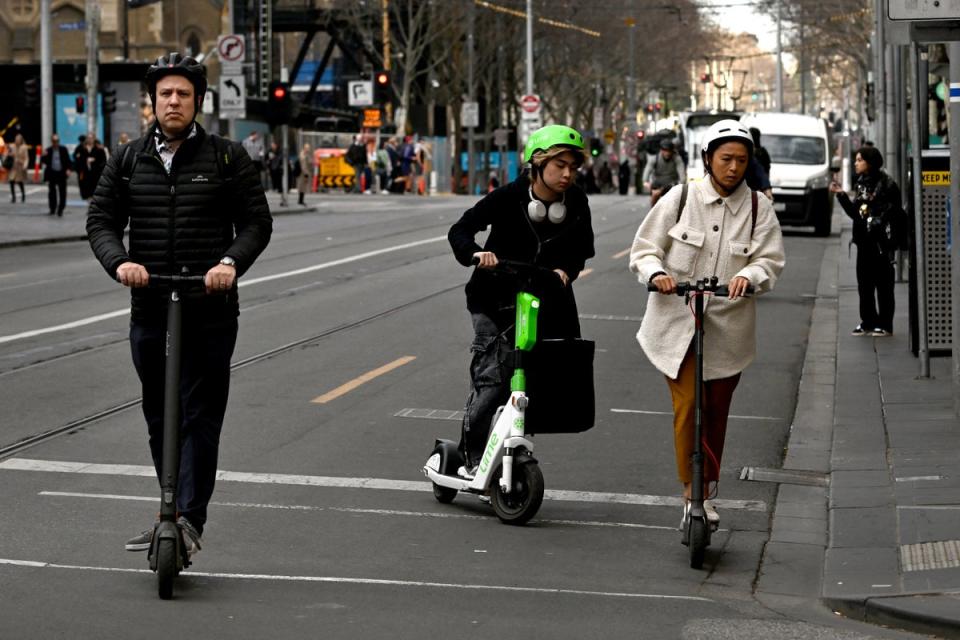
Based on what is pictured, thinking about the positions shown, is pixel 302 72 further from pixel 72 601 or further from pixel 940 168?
pixel 72 601

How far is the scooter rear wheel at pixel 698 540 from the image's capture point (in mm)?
7270

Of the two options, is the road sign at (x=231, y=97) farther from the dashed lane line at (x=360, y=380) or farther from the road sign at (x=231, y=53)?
the dashed lane line at (x=360, y=380)

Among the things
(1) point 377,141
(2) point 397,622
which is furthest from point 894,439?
(1) point 377,141

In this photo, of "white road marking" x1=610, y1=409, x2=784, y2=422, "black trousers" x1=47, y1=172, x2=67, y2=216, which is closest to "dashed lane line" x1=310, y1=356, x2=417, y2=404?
"white road marking" x1=610, y1=409, x2=784, y2=422

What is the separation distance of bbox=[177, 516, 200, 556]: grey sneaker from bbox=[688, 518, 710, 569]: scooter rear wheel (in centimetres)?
197

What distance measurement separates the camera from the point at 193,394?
686 centimetres

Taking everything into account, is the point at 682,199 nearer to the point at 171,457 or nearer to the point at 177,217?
the point at 177,217

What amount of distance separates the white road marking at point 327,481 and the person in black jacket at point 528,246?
92 cm

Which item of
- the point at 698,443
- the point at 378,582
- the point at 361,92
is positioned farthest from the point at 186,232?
the point at 361,92

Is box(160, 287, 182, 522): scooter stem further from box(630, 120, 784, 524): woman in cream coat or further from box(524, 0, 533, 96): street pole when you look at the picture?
box(524, 0, 533, 96): street pole

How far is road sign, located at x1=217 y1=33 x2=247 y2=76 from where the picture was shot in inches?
1647

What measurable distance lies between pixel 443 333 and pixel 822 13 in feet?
197

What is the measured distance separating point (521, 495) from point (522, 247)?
111cm

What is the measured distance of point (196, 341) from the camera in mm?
6820
